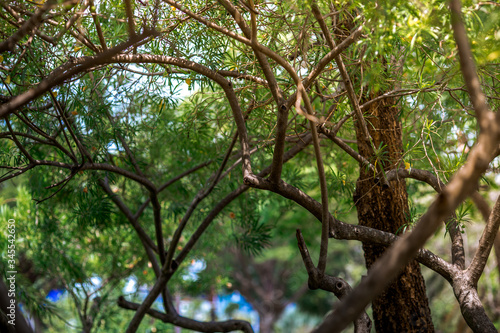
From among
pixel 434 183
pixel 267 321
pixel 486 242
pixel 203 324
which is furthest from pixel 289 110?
pixel 267 321

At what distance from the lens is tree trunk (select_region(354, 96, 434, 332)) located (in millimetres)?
2090

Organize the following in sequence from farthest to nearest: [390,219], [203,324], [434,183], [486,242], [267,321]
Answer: [267,321] < [203,324] < [390,219] < [434,183] < [486,242]

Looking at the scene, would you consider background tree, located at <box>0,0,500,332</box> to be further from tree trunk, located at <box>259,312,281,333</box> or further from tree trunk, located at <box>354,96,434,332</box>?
tree trunk, located at <box>259,312,281,333</box>

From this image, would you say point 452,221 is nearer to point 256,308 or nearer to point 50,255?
point 50,255

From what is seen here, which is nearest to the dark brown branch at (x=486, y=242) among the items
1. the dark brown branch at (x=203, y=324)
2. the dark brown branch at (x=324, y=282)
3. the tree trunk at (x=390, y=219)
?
the tree trunk at (x=390, y=219)

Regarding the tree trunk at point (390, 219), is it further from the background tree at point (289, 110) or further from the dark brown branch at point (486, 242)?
the dark brown branch at point (486, 242)

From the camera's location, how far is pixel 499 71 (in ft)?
6.20

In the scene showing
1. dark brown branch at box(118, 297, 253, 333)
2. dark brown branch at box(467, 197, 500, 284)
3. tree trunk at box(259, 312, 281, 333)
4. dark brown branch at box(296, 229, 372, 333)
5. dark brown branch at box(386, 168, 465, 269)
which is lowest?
dark brown branch at box(296, 229, 372, 333)

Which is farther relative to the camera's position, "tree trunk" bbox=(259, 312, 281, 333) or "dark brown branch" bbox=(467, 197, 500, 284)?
"tree trunk" bbox=(259, 312, 281, 333)

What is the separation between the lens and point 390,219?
2.18 m

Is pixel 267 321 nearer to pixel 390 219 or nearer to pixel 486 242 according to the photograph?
pixel 390 219

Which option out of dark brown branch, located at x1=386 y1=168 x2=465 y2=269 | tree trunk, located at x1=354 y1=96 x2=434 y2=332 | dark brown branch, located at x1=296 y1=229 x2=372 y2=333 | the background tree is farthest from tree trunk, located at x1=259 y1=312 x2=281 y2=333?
dark brown branch, located at x1=296 y1=229 x2=372 y2=333

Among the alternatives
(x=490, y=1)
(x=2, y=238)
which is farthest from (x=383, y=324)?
(x=2, y=238)

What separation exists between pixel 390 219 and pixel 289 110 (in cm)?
80
